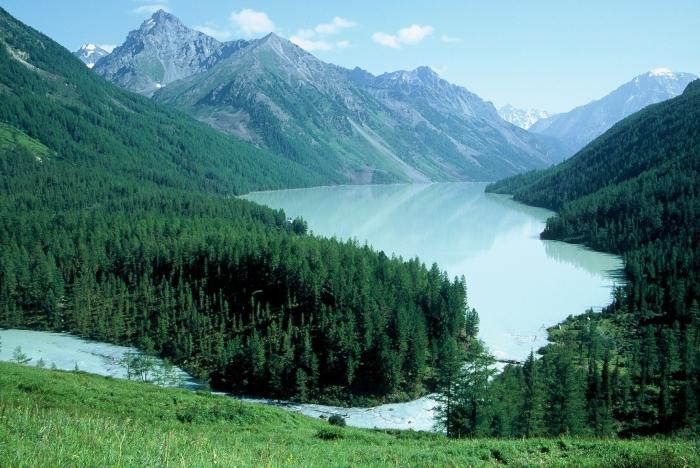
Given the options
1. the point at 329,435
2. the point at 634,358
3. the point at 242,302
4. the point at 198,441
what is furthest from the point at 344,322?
the point at 198,441

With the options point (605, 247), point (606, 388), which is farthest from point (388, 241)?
point (606, 388)

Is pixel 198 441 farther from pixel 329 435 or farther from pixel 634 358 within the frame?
pixel 634 358

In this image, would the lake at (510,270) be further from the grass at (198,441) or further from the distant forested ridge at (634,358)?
the grass at (198,441)

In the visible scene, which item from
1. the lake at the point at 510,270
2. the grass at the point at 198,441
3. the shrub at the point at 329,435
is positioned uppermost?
the lake at the point at 510,270

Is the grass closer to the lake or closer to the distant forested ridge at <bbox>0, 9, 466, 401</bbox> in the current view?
the distant forested ridge at <bbox>0, 9, 466, 401</bbox>

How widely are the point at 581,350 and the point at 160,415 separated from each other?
184 ft

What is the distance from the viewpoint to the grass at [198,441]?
39.9 ft

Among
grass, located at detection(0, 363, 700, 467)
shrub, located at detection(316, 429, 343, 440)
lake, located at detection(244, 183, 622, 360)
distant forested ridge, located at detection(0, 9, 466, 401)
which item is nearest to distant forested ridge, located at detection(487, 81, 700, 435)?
lake, located at detection(244, 183, 622, 360)

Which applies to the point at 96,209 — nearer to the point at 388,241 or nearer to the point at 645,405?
the point at 388,241

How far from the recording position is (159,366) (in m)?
69.9

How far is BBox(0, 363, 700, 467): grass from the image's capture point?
12.2 meters

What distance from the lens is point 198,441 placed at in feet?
53.2

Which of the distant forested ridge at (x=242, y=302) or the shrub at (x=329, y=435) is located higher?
the distant forested ridge at (x=242, y=302)

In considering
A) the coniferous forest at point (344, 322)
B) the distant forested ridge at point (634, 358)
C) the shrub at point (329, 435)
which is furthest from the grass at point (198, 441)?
the coniferous forest at point (344, 322)
